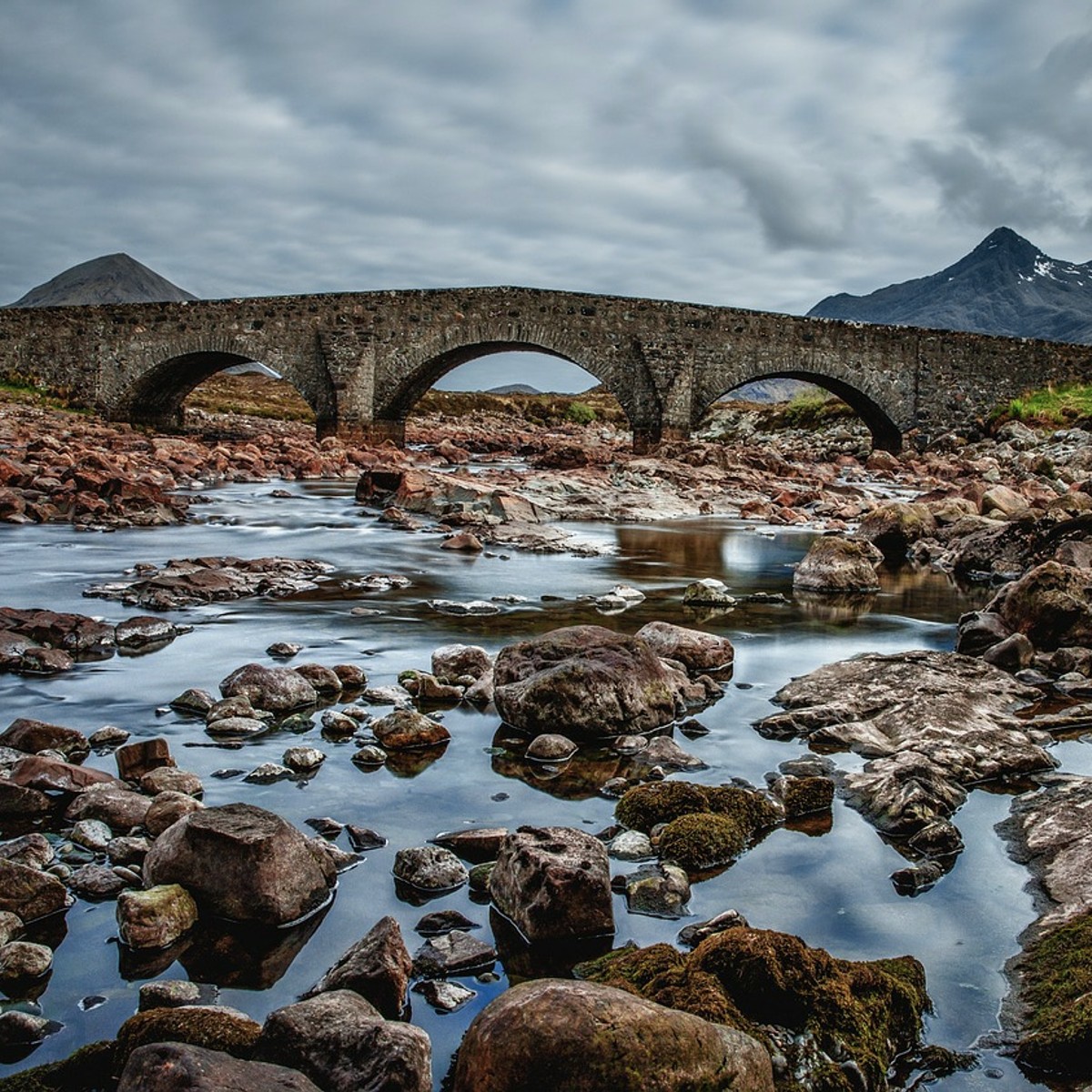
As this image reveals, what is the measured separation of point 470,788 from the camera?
3.90 metres

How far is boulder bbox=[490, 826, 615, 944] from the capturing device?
2.73 m

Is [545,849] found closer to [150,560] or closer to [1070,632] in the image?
[1070,632]

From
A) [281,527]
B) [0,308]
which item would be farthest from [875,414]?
[0,308]

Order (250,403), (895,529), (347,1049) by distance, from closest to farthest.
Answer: (347,1049) < (895,529) < (250,403)

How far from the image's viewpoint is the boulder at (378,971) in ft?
7.73

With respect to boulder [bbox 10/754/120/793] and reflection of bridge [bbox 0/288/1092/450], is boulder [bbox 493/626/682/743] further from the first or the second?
reflection of bridge [bbox 0/288/1092/450]

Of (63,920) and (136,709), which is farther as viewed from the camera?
(136,709)

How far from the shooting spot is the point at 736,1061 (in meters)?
1.90

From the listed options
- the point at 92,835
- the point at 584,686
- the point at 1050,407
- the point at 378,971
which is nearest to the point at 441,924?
the point at 378,971

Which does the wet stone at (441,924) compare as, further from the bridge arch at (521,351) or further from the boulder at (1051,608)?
the bridge arch at (521,351)

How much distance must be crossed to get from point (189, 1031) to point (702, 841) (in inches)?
69.6

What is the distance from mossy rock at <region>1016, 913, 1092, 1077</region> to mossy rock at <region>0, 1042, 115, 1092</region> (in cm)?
202

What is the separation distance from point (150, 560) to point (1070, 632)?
789 cm

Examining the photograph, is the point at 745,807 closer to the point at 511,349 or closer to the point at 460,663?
the point at 460,663
